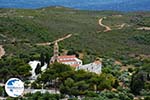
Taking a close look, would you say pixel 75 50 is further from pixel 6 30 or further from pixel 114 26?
pixel 114 26

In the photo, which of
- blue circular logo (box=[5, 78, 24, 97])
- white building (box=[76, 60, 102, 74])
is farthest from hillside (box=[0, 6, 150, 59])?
blue circular logo (box=[5, 78, 24, 97])

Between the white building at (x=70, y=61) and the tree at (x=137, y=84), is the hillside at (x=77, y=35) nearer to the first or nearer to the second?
the white building at (x=70, y=61)

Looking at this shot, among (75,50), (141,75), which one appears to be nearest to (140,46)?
(75,50)

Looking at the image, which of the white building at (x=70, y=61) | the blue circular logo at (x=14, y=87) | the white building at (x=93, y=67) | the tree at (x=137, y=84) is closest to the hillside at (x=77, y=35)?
the white building at (x=70, y=61)

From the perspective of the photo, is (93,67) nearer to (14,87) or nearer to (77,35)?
(14,87)

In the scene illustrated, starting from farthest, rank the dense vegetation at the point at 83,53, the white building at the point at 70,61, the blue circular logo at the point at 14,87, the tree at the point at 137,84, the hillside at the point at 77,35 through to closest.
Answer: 1. the hillside at the point at 77,35
2. the white building at the point at 70,61
3. the tree at the point at 137,84
4. the dense vegetation at the point at 83,53
5. the blue circular logo at the point at 14,87

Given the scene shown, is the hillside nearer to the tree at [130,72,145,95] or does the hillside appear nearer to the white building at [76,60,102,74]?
the white building at [76,60,102,74]
